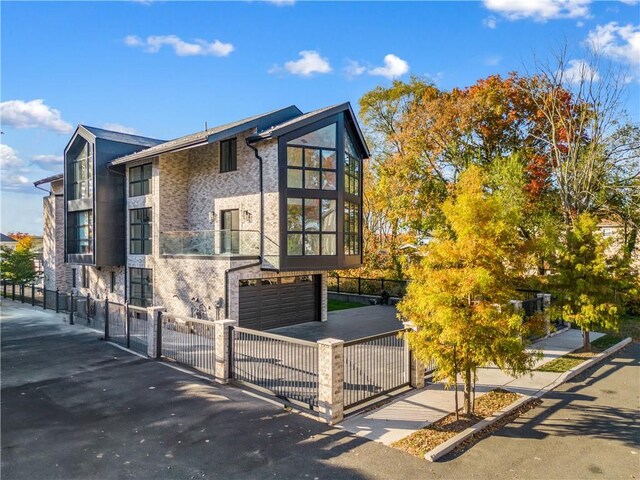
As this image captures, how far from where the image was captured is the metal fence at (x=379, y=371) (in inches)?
368

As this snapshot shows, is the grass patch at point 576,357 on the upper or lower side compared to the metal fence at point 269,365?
lower

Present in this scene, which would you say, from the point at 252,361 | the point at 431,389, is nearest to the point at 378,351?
the point at 431,389

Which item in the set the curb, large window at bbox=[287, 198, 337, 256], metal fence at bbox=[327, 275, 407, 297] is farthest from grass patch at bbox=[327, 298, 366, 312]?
the curb

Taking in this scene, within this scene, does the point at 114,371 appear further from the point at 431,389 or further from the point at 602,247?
the point at 602,247

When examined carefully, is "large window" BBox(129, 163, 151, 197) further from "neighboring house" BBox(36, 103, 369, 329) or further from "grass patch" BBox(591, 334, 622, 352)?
"grass patch" BBox(591, 334, 622, 352)

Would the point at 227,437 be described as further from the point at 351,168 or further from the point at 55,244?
the point at 55,244

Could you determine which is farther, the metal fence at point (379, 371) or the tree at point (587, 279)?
the tree at point (587, 279)

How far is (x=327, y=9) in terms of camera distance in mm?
15102

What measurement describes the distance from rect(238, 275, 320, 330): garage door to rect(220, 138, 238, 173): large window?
5.06 m

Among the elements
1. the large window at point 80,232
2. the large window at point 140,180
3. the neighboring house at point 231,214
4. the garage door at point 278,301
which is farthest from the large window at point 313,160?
the large window at point 80,232

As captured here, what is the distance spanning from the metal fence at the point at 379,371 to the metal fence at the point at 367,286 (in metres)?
14.4

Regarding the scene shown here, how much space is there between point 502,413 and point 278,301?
1021 cm

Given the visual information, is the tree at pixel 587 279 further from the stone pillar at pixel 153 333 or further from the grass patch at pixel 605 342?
the stone pillar at pixel 153 333

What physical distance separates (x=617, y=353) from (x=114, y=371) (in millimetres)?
15976
